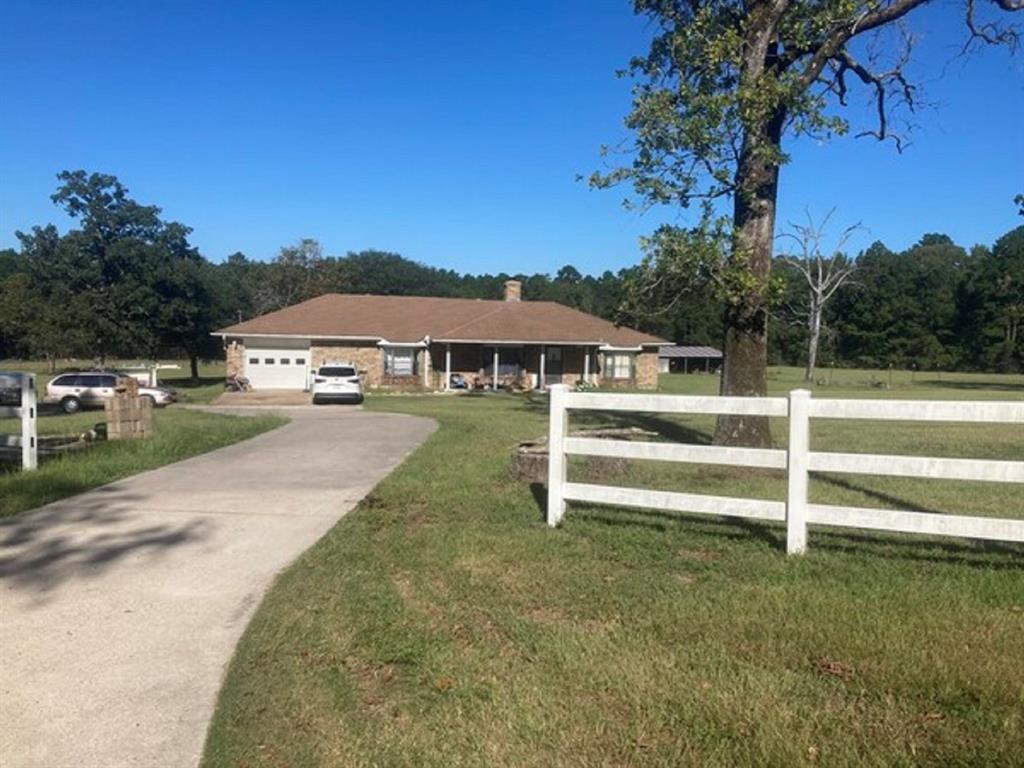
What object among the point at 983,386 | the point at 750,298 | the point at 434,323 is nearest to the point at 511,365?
the point at 434,323

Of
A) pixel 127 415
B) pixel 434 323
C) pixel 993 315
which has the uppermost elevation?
pixel 993 315

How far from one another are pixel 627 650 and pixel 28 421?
865cm

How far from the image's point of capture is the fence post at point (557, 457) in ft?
23.6

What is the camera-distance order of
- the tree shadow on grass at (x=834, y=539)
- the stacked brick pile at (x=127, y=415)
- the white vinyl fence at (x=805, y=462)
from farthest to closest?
the stacked brick pile at (x=127, y=415) < the tree shadow on grass at (x=834, y=539) < the white vinyl fence at (x=805, y=462)

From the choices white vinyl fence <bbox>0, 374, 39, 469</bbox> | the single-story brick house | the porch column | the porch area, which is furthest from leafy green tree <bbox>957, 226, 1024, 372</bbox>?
white vinyl fence <bbox>0, 374, 39, 469</bbox>

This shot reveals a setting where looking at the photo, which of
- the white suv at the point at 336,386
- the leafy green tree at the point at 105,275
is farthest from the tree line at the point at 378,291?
the white suv at the point at 336,386

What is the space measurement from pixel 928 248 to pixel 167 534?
124m

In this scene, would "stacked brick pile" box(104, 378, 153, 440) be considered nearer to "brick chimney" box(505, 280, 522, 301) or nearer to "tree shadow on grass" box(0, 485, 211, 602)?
"tree shadow on grass" box(0, 485, 211, 602)

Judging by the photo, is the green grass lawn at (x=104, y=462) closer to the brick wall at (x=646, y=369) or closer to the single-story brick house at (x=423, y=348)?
the single-story brick house at (x=423, y=348)

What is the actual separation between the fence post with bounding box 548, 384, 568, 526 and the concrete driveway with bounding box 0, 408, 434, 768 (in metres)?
2.04

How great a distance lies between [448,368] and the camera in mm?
39094

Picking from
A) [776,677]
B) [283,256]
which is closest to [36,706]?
[776,677]

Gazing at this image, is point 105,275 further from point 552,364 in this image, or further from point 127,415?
point 127,415

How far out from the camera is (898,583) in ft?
17.6
